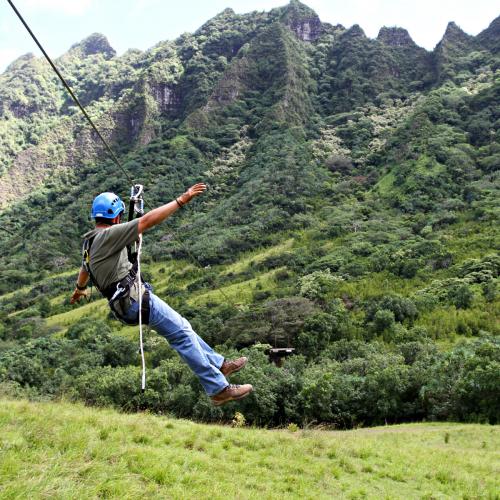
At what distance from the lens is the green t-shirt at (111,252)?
14.8 feet

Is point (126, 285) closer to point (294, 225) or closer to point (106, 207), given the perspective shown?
point (106, 207)

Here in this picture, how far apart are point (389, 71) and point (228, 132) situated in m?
60.1

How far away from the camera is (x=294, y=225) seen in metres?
87.8

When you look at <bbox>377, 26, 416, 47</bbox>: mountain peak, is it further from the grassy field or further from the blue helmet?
the blue helmet

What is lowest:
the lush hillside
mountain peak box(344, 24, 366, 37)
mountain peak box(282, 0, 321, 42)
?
the lush hillside

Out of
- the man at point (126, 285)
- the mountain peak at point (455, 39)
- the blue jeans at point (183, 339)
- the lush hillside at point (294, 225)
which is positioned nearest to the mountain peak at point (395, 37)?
the lush hillside at point (294, 225)

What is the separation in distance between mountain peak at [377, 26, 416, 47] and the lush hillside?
0.54 meters

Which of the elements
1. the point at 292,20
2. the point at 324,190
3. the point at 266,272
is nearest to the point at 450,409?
the point at 266,272

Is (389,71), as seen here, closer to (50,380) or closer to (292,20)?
(292,20)

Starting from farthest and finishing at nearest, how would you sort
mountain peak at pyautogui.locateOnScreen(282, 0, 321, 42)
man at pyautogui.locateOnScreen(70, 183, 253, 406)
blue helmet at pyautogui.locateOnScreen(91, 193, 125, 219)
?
1. mountain peak at pyautogui.locateOnScreen(282, 0, 321, 42)
2. blue helmet at pyautogui.locateOnScreen(91, 193, 125, 219)
3. man at pyautogui.locateOnScreen(70, 183, 253, 406)

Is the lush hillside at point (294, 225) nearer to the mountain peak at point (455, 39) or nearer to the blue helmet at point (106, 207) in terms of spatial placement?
the mountain peak at point (455, 39)

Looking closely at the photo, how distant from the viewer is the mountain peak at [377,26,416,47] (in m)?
176

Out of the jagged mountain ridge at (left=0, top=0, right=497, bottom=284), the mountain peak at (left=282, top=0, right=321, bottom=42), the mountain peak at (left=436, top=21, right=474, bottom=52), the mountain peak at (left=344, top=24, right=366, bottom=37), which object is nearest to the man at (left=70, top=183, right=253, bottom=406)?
the jagged mountain ridge at (left=0, top=0, right=497, bottom=284)

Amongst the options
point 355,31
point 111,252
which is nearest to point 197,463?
point 111,252
